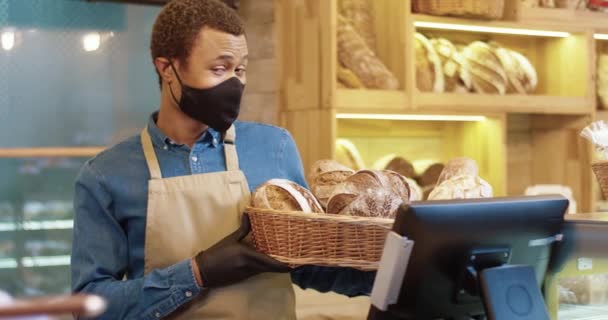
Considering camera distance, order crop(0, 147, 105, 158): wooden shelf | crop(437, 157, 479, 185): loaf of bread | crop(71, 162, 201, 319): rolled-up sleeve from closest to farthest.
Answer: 1. crop(71, 162, 201, 319): rolled-up sleeve
2. crop(437, 157, 479, 185): loaf of bread
3. crop(0, 147, 105, 158): wooden shelf

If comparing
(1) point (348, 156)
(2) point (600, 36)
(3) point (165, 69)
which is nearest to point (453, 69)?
(1) point (348, 156)

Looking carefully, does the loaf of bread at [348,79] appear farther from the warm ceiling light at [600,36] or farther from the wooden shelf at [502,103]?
the warm ceiling light at [600,36]

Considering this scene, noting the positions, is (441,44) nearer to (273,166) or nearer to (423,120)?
(423,120)

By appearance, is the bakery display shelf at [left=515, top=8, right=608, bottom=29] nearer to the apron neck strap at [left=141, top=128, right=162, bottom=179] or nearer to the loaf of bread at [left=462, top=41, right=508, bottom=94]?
the loaf of bread at [left=462, top=41, right=508, bottom=94]

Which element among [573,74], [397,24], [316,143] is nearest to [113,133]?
[316,143]

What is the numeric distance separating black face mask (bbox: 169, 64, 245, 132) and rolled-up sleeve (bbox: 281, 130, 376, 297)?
0.69 feet

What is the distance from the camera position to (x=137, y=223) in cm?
184

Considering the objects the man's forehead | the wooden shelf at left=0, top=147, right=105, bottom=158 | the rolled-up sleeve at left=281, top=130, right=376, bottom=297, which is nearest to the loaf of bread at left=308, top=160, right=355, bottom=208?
the rolled-up sleeve at left=281, top=130, right=376, bottom=297

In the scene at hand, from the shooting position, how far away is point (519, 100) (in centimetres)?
367

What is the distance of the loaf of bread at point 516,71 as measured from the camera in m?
3.71

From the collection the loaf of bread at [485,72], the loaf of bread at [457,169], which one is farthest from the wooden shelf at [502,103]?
the loaf of bread at [457,169]

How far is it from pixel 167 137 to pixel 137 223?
195 mm

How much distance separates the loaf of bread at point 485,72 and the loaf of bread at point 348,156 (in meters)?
0.62

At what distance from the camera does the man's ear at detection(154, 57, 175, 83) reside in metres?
1.84
